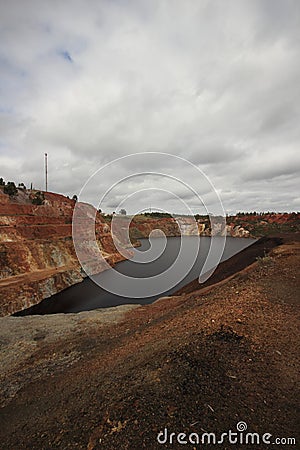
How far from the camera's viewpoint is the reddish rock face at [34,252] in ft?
77.6

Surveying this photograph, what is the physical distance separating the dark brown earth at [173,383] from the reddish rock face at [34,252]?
15367 mm

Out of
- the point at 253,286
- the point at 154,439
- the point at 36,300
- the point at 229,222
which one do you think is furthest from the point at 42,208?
the point at 229,222

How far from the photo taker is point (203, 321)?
25.3ft

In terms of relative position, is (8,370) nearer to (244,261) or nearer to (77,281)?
(244,261)

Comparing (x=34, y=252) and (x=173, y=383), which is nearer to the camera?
(x=173, y=383)

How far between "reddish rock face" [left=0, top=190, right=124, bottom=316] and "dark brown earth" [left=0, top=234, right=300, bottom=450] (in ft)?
50.4

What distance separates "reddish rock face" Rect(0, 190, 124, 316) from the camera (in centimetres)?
2366

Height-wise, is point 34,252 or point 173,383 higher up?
point 34,252

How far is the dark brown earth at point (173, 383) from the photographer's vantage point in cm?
412

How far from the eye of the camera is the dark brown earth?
412 centimetres

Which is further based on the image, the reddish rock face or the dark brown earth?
the reddish rock face

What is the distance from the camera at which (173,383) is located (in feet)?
16.7

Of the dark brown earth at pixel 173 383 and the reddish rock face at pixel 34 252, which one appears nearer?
the dark brown earth at pixel 173 383

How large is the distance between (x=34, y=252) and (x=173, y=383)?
101 feet
